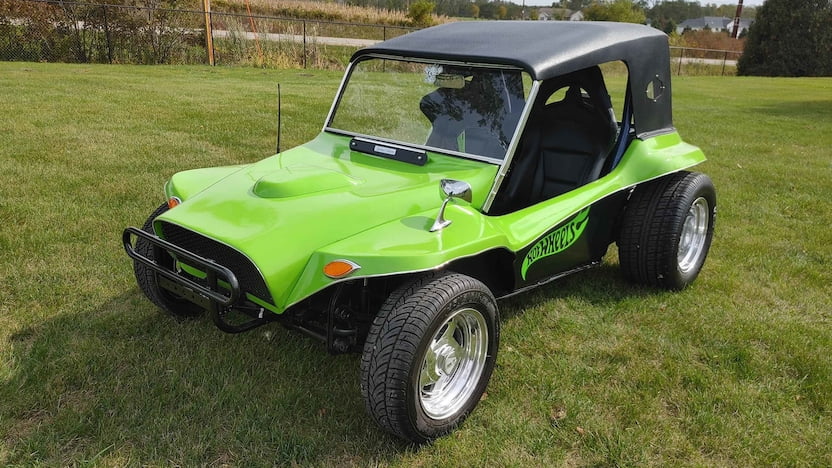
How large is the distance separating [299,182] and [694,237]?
2.87 meters

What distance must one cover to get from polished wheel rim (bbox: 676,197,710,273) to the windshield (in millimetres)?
1757

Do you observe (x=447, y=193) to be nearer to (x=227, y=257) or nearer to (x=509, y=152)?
(x=509, y=152)

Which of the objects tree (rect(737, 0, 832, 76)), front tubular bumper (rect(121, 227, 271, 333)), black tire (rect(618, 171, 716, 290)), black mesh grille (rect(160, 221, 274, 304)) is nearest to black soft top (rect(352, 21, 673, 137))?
black tire (rect(618, 171, 716, 290))

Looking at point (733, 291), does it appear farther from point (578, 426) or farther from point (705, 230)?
point (578, 426)

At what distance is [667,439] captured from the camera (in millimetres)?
2812

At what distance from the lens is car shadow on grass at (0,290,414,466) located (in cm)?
264

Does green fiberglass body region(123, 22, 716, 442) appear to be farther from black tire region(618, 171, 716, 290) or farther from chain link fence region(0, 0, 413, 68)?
chain link fence region(0, 0, 413, 68)

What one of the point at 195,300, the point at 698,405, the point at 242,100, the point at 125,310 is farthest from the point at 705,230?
the point at 242,100

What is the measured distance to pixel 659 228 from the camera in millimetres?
3936

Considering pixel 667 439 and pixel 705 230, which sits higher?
pixel 705 230

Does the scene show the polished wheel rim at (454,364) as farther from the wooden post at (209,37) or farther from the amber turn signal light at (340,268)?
the wooden post at (209,37)

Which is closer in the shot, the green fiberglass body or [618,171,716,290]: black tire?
the green fiberglass body

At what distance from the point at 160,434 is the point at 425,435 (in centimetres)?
113

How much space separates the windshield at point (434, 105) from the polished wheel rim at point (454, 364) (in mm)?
936
